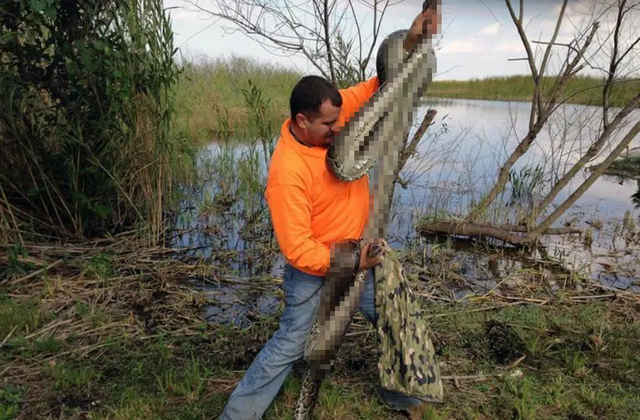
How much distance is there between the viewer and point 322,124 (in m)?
1.89

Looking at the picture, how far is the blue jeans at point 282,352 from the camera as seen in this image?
2.08 metres

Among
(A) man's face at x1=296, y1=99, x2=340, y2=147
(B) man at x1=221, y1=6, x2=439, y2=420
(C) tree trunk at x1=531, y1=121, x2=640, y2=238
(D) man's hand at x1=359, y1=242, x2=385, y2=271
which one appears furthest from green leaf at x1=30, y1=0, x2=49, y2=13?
(C) tree trunk at x1=531, y1=121, x2=640, y2=238

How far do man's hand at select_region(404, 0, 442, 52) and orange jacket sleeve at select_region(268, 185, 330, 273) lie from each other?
838mm

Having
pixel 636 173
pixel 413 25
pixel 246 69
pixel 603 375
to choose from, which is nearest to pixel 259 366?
pixel 413 25

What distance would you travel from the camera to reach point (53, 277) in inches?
152

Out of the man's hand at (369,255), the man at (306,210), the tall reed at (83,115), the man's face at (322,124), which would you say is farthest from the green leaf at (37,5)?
the man's hand at (369,255)

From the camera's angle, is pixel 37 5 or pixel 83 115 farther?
pixel 83 115

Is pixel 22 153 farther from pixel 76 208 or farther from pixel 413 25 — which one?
pixel 413 25

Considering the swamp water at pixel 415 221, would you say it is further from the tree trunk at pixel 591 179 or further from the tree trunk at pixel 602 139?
the tree trunk at pixel 602 139

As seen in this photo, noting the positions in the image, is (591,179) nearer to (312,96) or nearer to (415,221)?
(415,221)

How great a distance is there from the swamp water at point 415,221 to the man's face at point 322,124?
211 centimetres

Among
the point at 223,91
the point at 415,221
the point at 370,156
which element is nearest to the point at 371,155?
the point at 370,156

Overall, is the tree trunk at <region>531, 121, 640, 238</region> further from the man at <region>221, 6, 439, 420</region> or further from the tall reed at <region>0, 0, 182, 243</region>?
the tall reed at <region>0, 0, 182, 243</region>

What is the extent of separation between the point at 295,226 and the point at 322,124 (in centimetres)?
42
